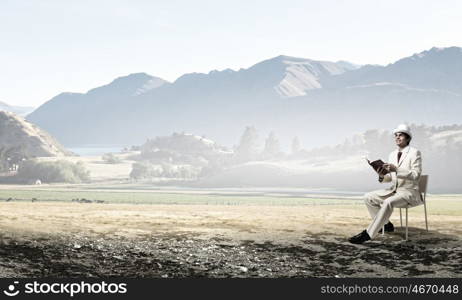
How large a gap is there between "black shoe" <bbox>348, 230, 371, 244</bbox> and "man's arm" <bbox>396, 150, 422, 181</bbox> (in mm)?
1880

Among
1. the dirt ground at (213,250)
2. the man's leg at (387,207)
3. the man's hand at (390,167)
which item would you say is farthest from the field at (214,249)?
the man's hand at (390,167)

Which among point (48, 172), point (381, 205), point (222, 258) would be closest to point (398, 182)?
point (381, 205)

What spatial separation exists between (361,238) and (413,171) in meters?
2.32

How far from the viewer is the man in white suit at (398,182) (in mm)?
13859

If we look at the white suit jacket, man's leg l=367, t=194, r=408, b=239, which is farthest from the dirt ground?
the white suit jacket

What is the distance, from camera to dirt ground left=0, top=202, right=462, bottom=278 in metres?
12.9

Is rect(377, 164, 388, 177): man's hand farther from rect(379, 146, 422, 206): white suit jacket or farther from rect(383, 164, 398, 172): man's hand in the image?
rect(379, 146, 422, 206): white suit jacket

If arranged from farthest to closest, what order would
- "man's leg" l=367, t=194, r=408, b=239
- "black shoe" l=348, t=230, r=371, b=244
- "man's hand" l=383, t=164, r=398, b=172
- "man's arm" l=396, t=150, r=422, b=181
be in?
1. "black shoe" l=348, t=230, r=371, b=244
2. "man's leg" l=367, t=194, r=408, b=239
3. "man's arm" l=396, t=150, r=422, b=181
4. "man's hand" l=383, t=164, r=398, b=172

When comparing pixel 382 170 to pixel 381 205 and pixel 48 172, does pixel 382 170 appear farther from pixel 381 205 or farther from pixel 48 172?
pixel 48 172

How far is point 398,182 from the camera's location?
14.3 metres

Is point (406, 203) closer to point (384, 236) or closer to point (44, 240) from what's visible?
point (384, 236)

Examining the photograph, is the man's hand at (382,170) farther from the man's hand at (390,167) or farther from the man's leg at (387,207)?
the man's leg at (387,207)

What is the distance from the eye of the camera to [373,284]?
11.3m

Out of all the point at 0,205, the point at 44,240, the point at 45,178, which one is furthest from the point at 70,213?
the point at 45,178
